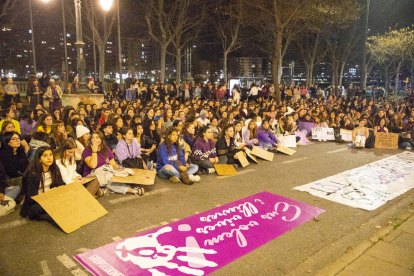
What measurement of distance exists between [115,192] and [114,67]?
67.9m

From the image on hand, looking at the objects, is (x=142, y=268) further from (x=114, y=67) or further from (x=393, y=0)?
(x=114, y=67)

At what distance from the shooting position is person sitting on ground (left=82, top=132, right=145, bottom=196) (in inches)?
248

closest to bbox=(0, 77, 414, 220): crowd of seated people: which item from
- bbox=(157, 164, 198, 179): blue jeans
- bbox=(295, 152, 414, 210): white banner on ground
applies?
bbox=(157, 164, 198, 179): blue jeans

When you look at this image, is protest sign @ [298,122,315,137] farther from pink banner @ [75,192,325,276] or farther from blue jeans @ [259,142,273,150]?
pink banner @ [75,192,325,276]

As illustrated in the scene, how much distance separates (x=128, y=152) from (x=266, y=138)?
4738 millimetres

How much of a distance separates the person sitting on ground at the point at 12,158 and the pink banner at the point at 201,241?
112 inches

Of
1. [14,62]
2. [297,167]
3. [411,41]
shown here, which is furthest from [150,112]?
[14,62]

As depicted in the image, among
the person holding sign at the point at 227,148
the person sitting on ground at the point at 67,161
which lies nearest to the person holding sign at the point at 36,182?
the person sitting on ground at the point at 67,161

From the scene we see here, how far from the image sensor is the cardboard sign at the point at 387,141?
462 inches

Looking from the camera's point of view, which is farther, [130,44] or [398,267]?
[130,44]

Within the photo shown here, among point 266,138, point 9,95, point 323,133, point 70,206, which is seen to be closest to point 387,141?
point 323,133

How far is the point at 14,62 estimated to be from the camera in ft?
180

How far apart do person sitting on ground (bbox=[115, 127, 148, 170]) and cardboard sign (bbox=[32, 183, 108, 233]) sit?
179 cm

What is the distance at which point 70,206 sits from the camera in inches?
203
